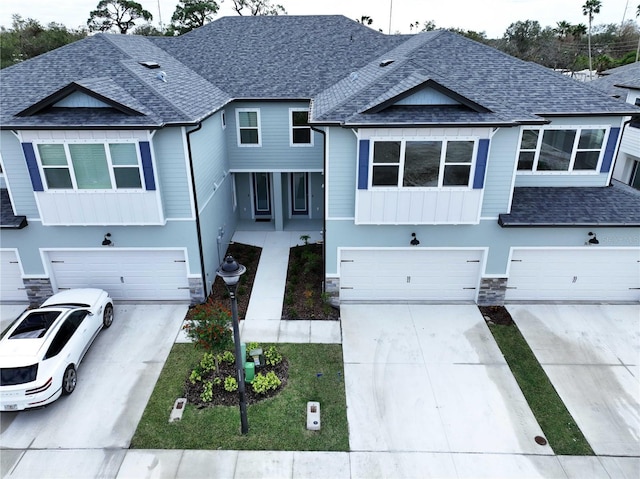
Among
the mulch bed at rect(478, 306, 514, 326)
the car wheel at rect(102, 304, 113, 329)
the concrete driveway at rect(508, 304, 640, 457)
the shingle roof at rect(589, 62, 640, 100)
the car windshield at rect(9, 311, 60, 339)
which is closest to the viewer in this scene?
the concrete driveway at rect(508, 304, 640, 457)

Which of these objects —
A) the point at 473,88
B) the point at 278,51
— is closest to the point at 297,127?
the point at 278,51

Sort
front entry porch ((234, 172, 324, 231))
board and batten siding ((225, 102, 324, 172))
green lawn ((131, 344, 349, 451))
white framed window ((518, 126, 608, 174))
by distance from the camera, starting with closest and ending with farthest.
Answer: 1. green lawn ((131, 344, 349, 451))
2. white framed window ((518, 126, 608, 174))
3. board and batten siding ((225, 102, 324, 172))
4. front entry porch ((234, 172, 324, 231))

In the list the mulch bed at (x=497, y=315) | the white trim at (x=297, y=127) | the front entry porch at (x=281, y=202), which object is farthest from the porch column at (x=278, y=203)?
the mulch bed at (x=497, y=315)

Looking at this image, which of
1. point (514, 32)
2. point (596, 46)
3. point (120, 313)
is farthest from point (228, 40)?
point (596, 46)

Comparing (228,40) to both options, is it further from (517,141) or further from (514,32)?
(514,32)

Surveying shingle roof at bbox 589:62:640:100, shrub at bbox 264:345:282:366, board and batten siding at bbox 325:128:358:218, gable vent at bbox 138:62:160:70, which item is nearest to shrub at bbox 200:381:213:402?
shrub at bbox 264:345:282:366

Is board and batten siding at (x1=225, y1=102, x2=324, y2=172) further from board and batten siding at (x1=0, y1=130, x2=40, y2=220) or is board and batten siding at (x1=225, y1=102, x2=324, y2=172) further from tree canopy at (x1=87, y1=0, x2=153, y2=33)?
tree canopy at (x1=87, y1=0, x2=153, y2=33)

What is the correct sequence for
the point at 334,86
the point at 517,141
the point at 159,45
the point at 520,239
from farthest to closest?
the point at 159,45
the point at 334,86
the point at 520,239
the point at 517,141
